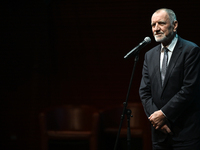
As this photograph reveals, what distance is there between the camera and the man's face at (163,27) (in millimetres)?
2121

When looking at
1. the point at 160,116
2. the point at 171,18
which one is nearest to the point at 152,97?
the point at 160,116

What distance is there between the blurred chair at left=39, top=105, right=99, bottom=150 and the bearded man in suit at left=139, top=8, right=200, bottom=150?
51.5 inches

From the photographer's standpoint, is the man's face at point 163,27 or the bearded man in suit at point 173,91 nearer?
the bearded man in suit at point 173,91

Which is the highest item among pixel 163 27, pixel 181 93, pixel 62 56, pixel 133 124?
pixel 163 27

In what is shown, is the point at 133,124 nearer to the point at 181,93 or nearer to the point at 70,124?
the point at 70,124

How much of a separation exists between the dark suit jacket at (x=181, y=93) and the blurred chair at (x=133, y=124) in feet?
4.27

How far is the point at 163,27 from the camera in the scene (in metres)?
2.12

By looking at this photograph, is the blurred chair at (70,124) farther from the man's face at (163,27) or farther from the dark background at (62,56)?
the man's face at (163,27)

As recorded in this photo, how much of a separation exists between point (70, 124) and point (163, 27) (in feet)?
7.14

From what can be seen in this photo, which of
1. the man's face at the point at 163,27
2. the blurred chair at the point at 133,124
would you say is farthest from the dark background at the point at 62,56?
the man's face at the point at 163,27

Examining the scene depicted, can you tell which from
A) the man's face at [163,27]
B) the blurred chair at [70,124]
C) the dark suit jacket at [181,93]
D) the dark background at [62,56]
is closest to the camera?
the dark suit jacket at [181,93]

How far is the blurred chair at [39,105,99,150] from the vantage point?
3342 mm

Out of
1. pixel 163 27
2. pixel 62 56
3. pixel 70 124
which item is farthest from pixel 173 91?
pixel 62 56

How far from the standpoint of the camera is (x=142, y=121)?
12.0ft
